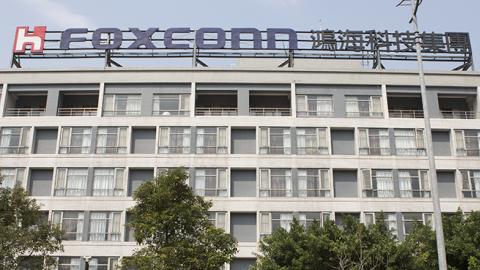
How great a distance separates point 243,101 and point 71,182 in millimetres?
13407

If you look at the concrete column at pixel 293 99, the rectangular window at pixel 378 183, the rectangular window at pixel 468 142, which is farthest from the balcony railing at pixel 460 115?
the concrete column at pixel 293 99

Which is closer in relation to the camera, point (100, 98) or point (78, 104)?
point (100, 98)

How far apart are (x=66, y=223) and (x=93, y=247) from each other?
2613mm

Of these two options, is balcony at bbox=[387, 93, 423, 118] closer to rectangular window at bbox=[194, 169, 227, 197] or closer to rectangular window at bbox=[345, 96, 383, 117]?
rectangular window at bbox=[345, 96, 383, 117]

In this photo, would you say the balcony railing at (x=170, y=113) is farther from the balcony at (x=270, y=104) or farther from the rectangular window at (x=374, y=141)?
the rectangular window at (x=374, y=141)

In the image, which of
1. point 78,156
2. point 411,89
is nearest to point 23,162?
point 78,156

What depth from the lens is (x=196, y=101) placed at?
40.0 metres

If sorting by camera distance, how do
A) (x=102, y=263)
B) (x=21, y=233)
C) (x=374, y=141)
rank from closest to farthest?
(x=21, y=233), (x=102, y=263), (x=374, y=141)

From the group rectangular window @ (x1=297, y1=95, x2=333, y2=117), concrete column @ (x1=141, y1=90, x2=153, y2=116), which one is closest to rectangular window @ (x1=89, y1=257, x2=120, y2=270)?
concrete column @ (x1=141, y1=90, x2=153, y2=116)

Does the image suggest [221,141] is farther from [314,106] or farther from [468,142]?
[468,142]

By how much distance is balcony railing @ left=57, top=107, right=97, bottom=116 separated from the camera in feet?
127

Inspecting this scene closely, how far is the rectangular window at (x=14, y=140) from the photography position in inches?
1468

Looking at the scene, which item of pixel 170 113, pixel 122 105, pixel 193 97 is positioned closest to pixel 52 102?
pixel 122 105

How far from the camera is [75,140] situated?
37.6m
